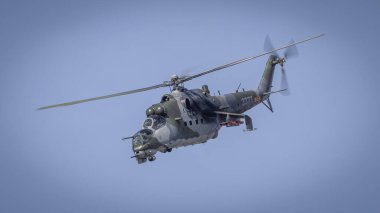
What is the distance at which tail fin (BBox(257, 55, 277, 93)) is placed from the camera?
145ft

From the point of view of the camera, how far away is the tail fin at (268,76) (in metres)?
44.1

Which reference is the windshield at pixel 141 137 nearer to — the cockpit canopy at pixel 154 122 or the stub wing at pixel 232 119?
the cockpit canopy at pixel 154 122

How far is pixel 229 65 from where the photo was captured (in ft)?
108

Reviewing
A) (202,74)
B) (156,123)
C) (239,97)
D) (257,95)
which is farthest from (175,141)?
(257,95)

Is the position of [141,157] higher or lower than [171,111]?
lower

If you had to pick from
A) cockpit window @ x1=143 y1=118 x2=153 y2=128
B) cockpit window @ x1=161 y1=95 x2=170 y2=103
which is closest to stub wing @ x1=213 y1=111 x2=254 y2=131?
cockpit window @ x1=161 y1=95 x2=170 y2=103

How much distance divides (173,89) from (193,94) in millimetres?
1306

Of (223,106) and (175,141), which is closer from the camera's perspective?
(175,141)

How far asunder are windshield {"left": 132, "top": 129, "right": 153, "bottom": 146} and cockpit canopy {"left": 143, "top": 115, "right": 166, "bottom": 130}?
0.52 meters

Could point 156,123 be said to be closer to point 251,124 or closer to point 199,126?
point 199,126

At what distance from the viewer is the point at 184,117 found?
34344 mm

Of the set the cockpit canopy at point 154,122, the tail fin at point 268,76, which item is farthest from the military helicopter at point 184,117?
the tail fin at point 268,76

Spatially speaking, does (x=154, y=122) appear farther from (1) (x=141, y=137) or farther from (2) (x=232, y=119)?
(2) (x=232, y=119)

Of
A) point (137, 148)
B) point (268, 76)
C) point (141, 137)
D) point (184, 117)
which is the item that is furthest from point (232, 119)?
point (268, 76)
